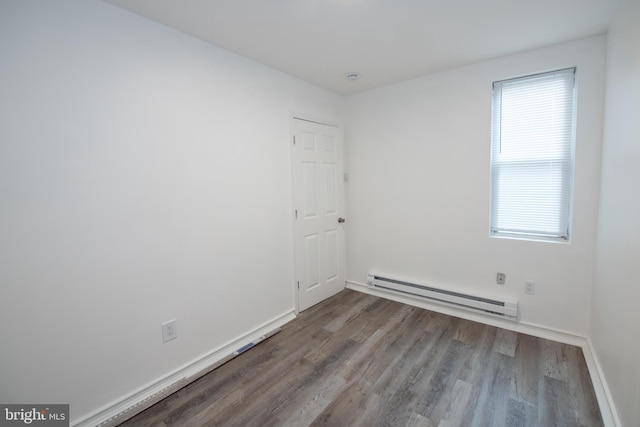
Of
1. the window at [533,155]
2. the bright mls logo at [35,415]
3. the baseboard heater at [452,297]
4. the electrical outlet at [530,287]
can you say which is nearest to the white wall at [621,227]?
the window at [533,155]

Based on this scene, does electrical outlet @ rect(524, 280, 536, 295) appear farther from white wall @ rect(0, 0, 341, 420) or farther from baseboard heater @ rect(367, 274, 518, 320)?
white wall @ rect(0, 0, 341, 420)

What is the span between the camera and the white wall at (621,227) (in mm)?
1381

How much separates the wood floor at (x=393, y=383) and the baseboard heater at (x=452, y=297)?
173 millimetres

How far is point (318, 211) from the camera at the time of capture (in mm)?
3221

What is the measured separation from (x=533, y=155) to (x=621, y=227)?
1.05m

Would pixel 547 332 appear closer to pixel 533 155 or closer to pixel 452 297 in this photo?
pixel 452 297

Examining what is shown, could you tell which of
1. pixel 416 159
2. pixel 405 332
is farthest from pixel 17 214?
pixel 416 159

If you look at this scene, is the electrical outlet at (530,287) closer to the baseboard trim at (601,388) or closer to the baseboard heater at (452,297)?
the baseboard heater at (452,297)

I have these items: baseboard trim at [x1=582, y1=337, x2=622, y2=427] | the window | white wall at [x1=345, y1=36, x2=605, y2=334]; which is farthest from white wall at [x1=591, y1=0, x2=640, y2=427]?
the window

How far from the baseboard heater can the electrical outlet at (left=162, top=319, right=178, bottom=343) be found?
7.14 ft

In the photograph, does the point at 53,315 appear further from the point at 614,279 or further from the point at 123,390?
the point at 614,279

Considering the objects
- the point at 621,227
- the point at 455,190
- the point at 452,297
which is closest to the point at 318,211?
the point at 455,190

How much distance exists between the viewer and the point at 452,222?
2871mm

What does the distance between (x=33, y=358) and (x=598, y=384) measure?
3.30m
